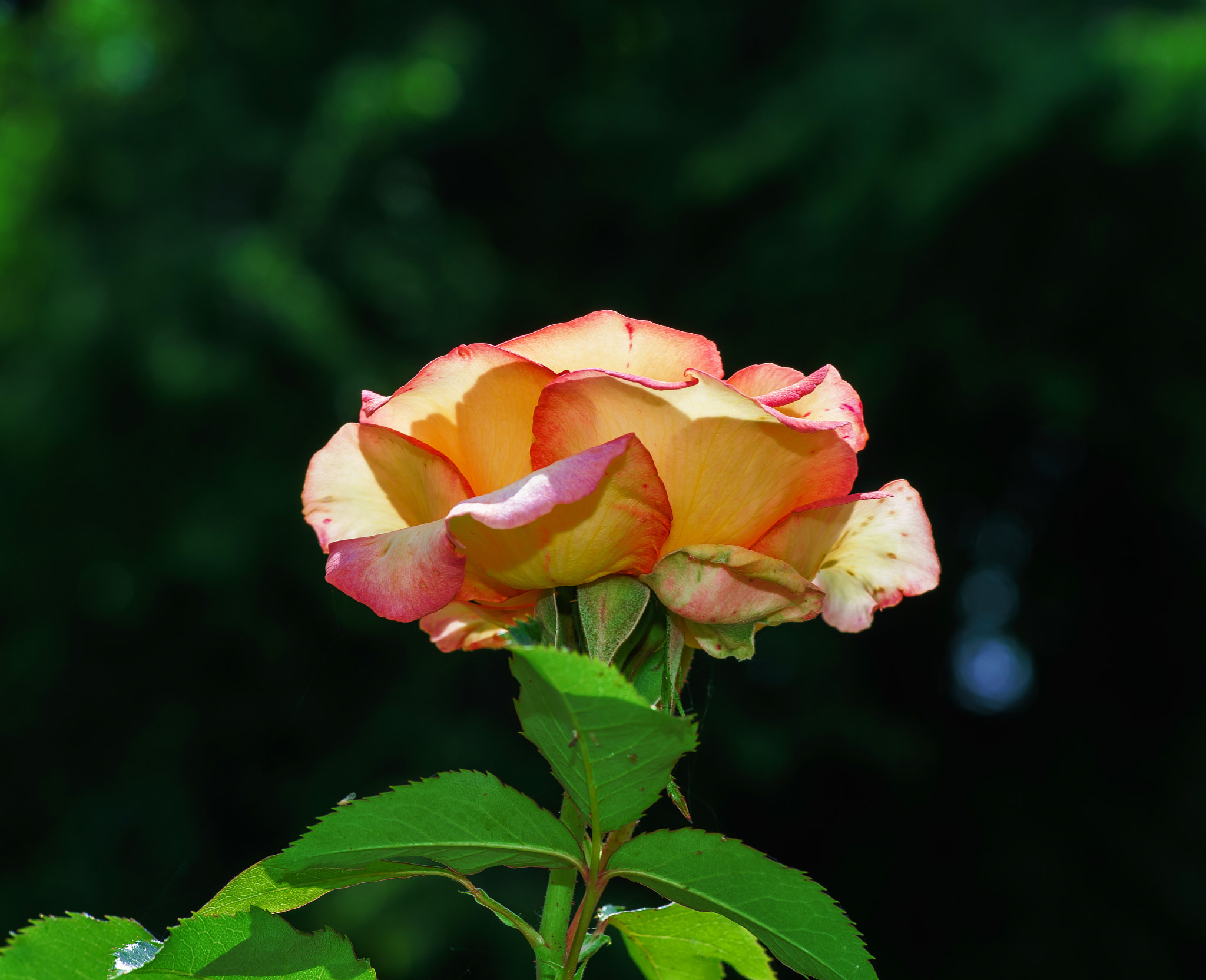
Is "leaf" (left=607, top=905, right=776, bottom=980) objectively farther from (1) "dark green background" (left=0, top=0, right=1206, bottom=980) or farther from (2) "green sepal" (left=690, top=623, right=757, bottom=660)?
(1) "dark green background" (left=0, top=0, right=1206, bottom=980)

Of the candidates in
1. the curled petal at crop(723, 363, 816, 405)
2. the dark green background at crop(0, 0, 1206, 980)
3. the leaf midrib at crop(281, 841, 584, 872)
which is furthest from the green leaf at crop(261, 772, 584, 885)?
the dark green background at crop(0, 0, 1206, 980)

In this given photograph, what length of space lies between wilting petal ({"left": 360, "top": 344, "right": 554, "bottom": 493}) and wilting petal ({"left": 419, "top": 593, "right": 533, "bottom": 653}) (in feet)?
0.15

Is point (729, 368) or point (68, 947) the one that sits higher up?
point (68, 947)

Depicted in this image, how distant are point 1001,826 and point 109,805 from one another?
2634mm

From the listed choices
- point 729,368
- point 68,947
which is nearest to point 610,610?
point 68,947

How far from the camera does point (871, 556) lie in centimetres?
29

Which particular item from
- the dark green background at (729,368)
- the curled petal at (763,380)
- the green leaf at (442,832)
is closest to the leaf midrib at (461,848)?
the green leaf at (442,832)

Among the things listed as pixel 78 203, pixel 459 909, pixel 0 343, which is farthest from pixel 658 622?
pixel 78 203

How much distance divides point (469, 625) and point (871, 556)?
0.13m

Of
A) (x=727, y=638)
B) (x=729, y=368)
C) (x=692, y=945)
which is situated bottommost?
(x=729, y=368)

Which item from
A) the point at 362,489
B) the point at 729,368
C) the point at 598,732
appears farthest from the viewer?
the point at 729,368

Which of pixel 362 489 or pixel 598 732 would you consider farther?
pixel 362 489

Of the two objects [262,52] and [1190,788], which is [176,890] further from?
[1190,788]

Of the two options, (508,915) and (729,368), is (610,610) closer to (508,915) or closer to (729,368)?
(508,915)
